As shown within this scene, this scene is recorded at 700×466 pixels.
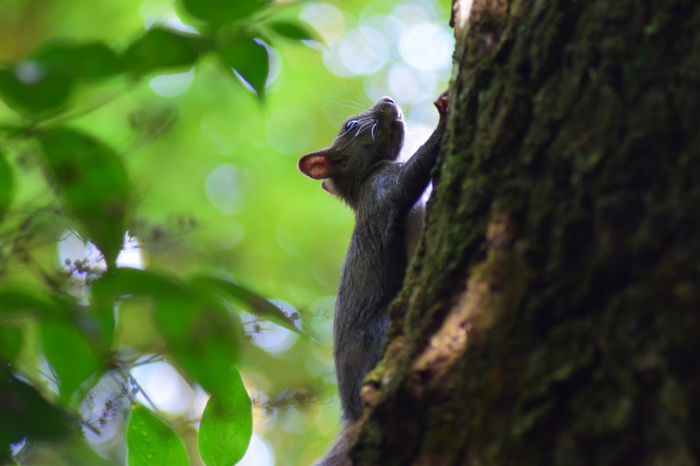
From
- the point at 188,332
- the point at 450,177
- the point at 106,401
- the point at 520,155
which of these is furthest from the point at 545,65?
the point at 106,401

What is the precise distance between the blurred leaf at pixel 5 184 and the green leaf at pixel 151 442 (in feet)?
3.20

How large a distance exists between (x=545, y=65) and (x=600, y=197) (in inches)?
19.9

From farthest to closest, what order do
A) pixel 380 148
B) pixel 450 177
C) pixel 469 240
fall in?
pixel 380 148 < pixel 450 177 < pixel 469 240

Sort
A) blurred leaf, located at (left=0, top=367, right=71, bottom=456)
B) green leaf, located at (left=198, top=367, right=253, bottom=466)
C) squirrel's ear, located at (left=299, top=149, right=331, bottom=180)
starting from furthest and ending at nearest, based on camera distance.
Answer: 1. squirrel's ear, located at (left=299, top=149, right=331, bottom=180)
2. green leaf, located at (left=198, top=367, right=253, bottom=466)
3. blurred leaf, located at (left=0, top=367, right=71, bottom=456)

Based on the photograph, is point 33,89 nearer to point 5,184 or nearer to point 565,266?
point 5,184

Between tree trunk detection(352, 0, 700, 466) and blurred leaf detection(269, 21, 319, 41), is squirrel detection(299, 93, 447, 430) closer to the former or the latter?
tree trunk detection(352, 0, 700, 466)

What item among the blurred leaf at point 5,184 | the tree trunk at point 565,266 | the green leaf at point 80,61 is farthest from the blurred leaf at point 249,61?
the tree trunk at point 565,266

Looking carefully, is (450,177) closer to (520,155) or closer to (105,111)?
(520,155)

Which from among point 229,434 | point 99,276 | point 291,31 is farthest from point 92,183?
point 229,434

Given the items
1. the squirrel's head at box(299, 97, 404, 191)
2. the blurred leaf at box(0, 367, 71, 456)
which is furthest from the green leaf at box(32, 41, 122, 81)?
the squirrel's head at box(299, 97, 404, 191)

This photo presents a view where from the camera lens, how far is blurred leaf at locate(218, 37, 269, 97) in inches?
67.0

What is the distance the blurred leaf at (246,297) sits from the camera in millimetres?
1402

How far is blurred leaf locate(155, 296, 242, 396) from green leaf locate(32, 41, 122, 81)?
0.47 metres

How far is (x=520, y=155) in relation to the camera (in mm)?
2146
